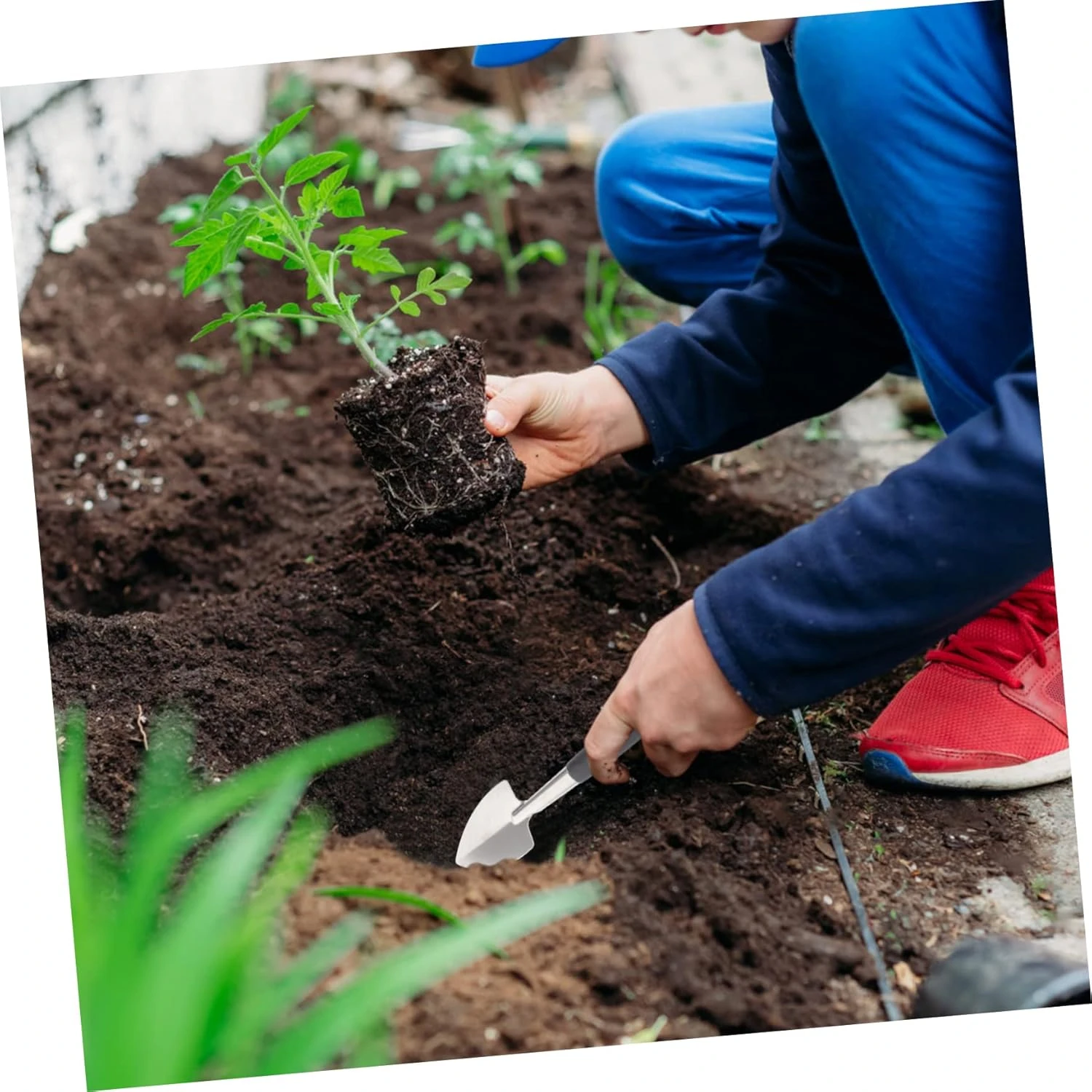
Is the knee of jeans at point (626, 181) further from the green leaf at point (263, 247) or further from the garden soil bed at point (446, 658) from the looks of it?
the green leaf at point (263, 247)

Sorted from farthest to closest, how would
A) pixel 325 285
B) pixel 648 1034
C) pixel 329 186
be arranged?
1. pixel 325 285
2. pixel 329 186
3. pixel 648 1034

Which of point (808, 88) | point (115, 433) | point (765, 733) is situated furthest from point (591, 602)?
point (115, 433)

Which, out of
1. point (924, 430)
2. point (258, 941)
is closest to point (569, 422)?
point (258, 941)

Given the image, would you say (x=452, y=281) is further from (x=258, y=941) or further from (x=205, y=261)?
(x=258, y=941)

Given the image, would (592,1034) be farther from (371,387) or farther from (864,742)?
(371,387)

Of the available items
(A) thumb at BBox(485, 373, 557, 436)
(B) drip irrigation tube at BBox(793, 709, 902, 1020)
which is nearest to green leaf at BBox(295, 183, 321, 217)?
(A) thumb at BBox(485, 373, 557, 436)

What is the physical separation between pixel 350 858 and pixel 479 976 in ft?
0.78

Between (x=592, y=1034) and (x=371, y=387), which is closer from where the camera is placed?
(x=592, y=1034)

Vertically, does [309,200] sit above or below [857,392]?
above

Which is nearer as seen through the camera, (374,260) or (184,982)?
(184,982)

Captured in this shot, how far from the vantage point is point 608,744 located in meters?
1.51

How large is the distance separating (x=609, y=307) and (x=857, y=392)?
3.80 ft

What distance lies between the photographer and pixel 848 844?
4.98 ft

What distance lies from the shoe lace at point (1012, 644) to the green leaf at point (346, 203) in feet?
3.63
